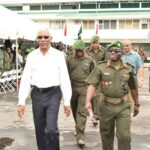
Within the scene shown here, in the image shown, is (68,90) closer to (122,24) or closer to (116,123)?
(116,123)

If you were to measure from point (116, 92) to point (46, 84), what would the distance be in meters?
0.91

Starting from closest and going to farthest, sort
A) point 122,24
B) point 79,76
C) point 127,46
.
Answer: point 79,76 → point 127,46 → point 122,24

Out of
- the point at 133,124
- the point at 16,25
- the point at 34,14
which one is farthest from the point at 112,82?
the point at 34,14

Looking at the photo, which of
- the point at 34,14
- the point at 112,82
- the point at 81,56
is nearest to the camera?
the point at 112,82

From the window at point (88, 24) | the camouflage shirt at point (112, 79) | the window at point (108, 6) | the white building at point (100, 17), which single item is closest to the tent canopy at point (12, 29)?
the camouflage shirt at point (112, 79)

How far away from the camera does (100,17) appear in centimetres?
6881

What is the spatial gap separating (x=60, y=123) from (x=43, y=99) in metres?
4.05

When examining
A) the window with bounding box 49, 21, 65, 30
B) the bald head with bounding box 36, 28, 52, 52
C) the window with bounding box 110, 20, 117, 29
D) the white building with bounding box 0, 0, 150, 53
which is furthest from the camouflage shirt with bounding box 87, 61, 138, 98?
the window with bounding box 49, 21, 65, 30

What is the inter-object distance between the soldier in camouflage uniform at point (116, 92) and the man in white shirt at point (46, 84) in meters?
0.43

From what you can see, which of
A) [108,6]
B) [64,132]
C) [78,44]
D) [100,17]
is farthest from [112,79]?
[108,6]

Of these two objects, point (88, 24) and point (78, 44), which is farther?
point (88, 24)

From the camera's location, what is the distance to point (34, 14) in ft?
237

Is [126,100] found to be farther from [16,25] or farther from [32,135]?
[16,25]

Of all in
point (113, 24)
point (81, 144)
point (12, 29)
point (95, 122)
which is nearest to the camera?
point (81, 144)
